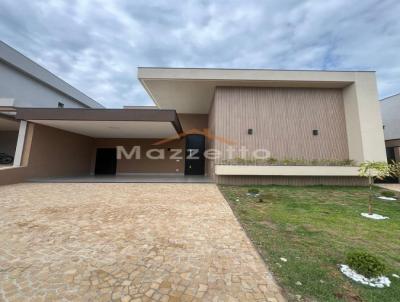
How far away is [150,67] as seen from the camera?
8680 millimetres

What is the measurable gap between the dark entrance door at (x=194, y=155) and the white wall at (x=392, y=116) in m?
14.2

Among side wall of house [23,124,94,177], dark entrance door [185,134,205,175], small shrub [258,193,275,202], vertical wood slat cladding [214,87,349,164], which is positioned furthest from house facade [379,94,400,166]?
side wall of house [23,124,94,177]

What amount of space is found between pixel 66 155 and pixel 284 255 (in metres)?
12.8

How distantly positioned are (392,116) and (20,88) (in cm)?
2865

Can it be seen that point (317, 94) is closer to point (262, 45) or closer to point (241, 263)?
point (262, 45)

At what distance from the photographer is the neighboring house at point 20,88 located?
11773 mm

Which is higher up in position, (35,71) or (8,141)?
(35,71)

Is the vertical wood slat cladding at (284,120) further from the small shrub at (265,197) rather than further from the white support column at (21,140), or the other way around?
the white support column at (21,140)

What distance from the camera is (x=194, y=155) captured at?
523 inches

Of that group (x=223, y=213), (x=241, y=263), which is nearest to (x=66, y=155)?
(x=223, y=213)

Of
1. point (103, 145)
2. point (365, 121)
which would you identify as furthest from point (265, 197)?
point (103, 145)

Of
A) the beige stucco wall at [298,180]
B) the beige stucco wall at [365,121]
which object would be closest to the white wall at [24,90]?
the beige stucco wall at [298,180]

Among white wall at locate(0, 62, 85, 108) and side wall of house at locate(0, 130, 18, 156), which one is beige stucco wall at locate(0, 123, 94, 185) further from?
white wall at locate(0, 62, 85, 108)

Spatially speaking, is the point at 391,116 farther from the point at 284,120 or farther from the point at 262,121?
the point at 262,121
